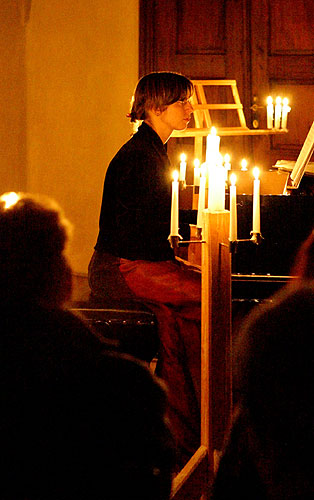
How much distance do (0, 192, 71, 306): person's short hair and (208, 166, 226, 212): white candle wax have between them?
3.29ft

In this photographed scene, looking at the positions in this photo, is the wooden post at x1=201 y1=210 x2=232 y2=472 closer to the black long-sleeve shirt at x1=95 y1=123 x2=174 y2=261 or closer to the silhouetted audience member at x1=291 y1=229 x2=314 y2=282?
the black long-sleeve shirt at x1=95 y1=123 x2=174 y2=261

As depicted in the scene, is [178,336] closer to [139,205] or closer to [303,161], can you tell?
[139,205]

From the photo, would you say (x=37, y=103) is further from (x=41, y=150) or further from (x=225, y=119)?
(x=225, y=119)

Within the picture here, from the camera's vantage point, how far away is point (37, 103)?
16.0ft

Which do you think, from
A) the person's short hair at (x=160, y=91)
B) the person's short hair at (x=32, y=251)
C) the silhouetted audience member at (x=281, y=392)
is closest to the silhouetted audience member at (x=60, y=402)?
the person's short hair at (x=32, y=251)

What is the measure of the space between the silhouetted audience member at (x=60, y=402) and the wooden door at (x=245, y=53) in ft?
12.6

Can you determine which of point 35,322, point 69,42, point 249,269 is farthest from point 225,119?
point 35,322

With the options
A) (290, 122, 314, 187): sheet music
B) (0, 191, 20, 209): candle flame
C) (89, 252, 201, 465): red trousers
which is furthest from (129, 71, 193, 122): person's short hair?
(0, 191, 20, 209): candle flame

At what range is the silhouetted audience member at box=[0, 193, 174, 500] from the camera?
42.1 inches

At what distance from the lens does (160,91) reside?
9.44 feet

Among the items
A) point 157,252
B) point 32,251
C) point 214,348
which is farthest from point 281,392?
point 157,252

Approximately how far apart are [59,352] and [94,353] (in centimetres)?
6

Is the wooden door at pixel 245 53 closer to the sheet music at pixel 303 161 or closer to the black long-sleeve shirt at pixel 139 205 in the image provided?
the sheet music at pixel 303 161

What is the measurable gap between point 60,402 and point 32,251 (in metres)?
0.26
